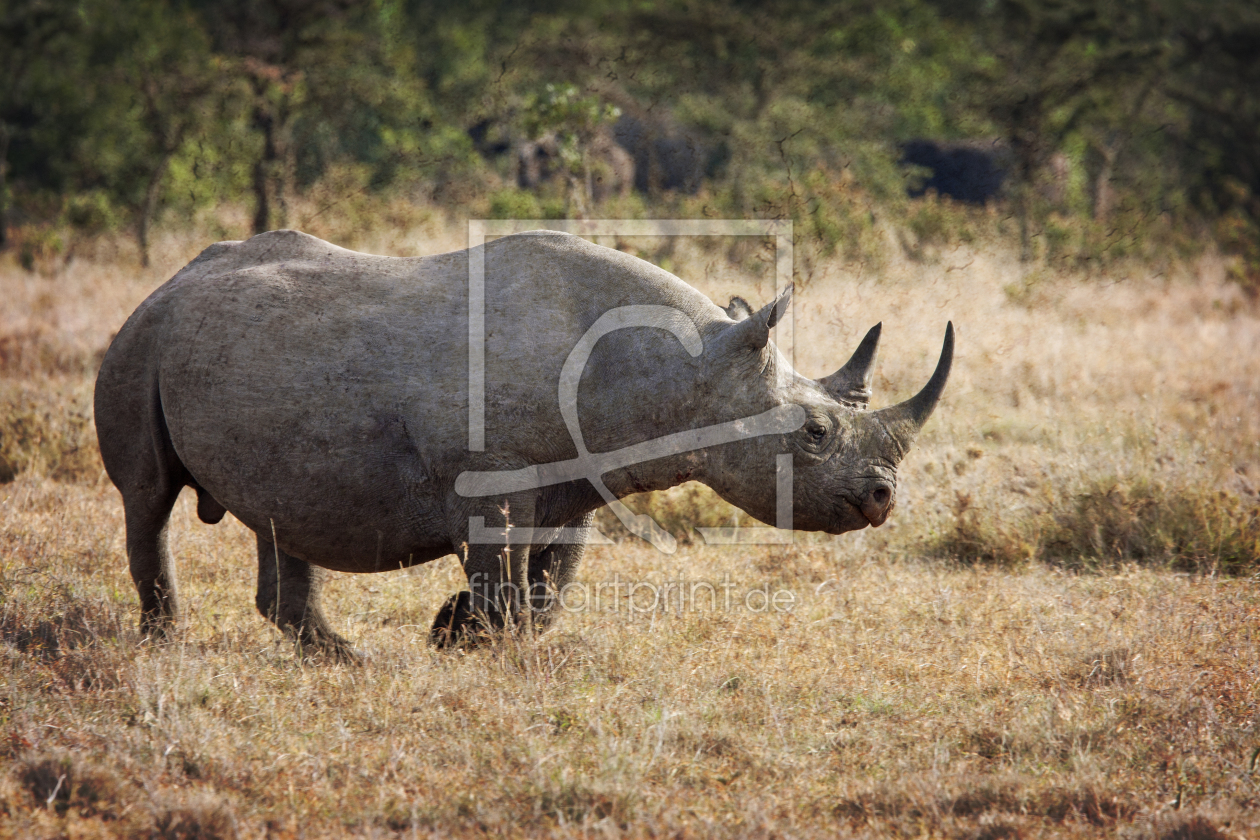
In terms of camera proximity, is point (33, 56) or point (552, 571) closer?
point (552, 571)

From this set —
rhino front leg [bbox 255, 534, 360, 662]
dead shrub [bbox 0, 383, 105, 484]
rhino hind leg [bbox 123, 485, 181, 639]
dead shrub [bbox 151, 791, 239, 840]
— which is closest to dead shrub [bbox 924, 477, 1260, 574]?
rhino front leg [bbox 255, 534, 360, 662]

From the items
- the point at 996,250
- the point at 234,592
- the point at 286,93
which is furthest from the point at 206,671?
the point at 286,93

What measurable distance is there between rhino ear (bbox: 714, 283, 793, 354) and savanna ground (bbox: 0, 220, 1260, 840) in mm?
1370

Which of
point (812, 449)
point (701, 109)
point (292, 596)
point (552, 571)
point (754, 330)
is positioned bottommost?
point (292, 596)

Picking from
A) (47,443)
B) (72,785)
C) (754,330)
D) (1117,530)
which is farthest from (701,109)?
(72,785)

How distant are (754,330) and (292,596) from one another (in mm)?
2510

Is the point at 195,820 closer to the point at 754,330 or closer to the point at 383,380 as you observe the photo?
the point at 383,380

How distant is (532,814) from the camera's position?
348cm

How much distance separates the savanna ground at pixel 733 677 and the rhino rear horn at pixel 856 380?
3.77ft

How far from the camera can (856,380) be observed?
472cm

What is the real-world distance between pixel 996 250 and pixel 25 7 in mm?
15799

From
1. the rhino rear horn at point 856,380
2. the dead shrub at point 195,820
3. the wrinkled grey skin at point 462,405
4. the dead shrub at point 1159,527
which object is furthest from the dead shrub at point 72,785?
the dead shrub at point 1159,527

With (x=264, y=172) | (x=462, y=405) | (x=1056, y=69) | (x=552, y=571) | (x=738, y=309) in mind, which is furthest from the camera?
(x=1056, y=69)

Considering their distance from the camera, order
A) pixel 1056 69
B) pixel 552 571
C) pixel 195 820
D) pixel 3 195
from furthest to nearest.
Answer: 1. pixel 1056 69
2. pixel 3 195
3. pixel 552 571
4. pixel 195 820
